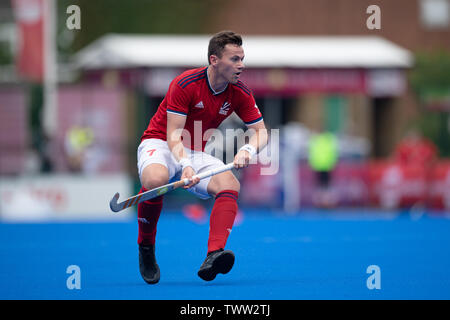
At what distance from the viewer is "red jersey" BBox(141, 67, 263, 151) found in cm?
728

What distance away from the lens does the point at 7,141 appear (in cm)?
1823

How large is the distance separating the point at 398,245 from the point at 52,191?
8681mm

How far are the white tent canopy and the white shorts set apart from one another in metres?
13.5

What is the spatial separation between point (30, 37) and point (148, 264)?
1349cm

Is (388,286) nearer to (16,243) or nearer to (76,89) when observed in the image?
(16,243)

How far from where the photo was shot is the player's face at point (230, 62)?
7.18 metres

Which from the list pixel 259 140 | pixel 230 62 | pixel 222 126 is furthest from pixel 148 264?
pixel 222 126

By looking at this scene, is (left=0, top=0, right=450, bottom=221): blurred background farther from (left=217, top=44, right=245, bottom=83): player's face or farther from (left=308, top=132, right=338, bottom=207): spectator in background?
(left=217, top=44, right=245, bottom=83): player's face

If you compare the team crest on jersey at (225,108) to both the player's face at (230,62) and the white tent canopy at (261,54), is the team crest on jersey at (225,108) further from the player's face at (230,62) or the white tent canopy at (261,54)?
the white tent canopy at (261,54)

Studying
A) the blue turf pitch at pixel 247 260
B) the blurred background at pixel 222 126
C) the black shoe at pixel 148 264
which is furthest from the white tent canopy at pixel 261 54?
the black shoe at pixel 148 264

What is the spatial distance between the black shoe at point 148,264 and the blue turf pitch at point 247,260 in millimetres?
102

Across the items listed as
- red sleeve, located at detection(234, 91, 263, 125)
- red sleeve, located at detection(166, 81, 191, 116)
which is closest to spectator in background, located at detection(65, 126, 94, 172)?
red sleeve, located at detection(234, 91, 263, 125)
